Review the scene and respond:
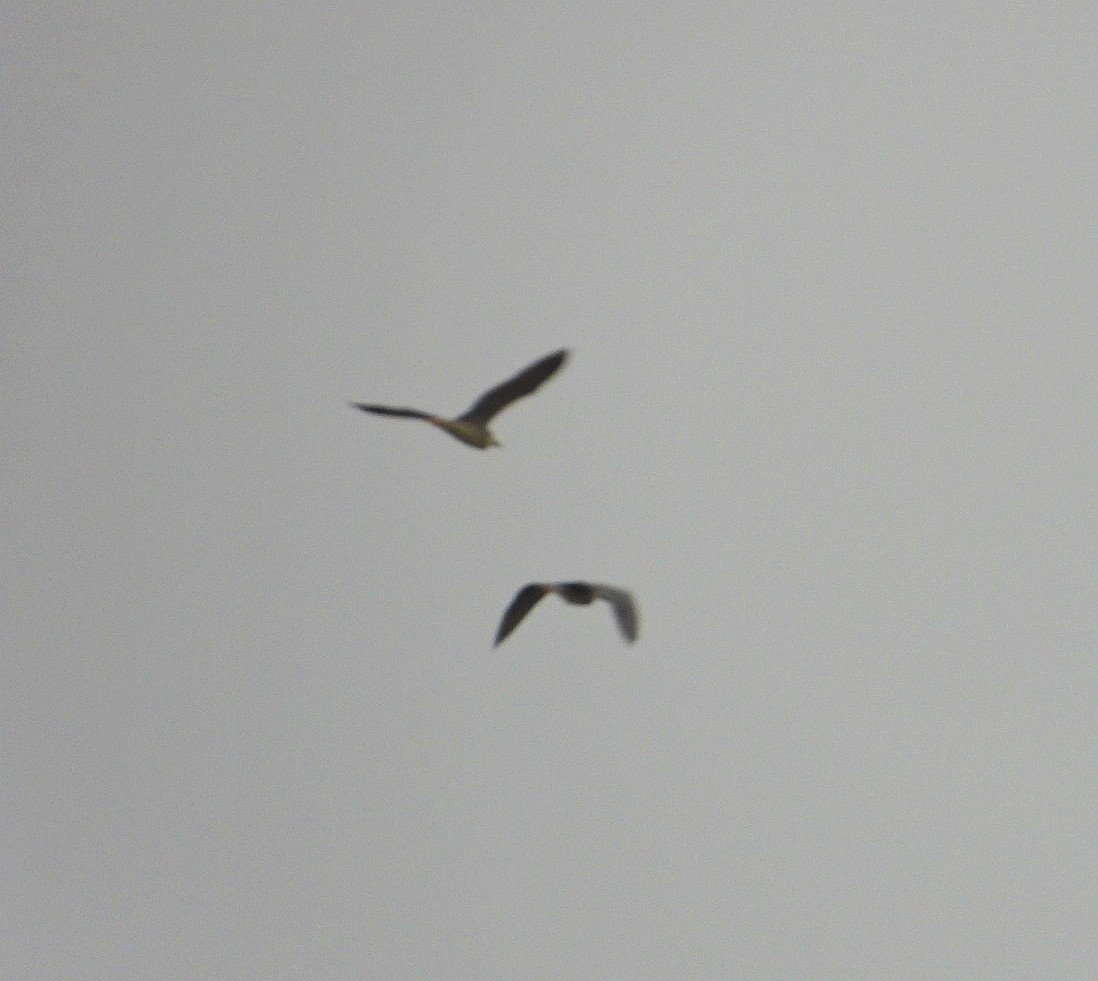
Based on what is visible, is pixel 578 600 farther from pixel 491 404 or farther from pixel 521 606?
pixel 491 404

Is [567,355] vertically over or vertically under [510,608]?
over

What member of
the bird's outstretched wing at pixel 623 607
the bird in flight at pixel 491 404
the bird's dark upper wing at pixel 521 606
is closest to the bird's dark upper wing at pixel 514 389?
the bird in flight at pixel 491 404

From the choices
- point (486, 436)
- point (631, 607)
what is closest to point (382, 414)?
point (486, 436)

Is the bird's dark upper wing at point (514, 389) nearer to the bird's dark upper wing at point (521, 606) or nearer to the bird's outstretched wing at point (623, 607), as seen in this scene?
the bird's dark upper wing at point (521, 606)

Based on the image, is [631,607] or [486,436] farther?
[486,436]

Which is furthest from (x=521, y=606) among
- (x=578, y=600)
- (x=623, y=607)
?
(x=623, y=607)

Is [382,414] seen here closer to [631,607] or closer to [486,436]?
[486,436]

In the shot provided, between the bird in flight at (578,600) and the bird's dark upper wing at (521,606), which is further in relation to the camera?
the bird's dark upper wing at (521,606)
